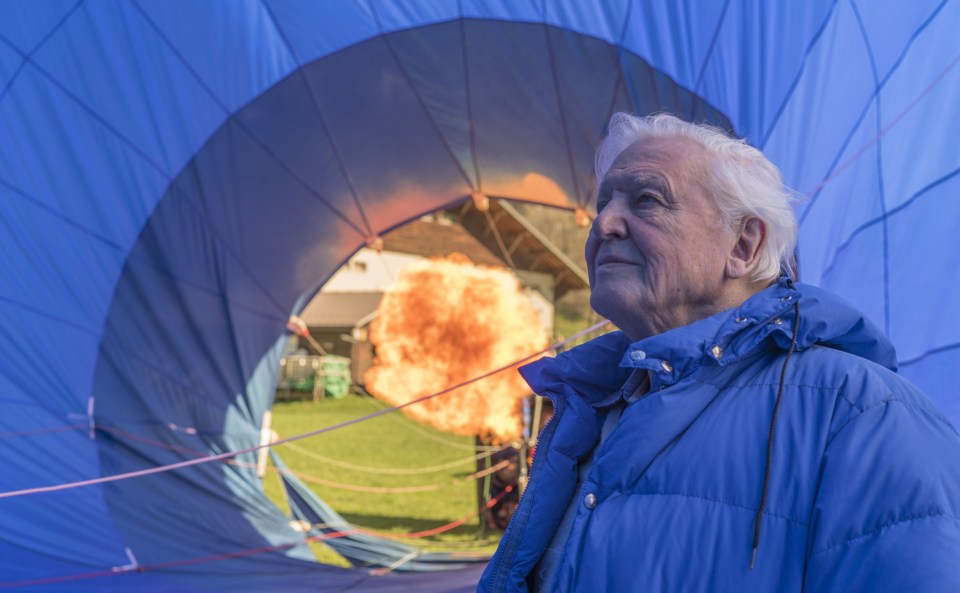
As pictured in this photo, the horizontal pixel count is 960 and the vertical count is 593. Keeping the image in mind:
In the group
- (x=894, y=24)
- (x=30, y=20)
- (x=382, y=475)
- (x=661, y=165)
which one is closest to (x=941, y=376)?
(x=894, y=24)

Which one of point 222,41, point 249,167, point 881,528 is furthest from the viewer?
point 249,167

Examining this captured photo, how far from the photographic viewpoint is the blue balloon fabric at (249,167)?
10.2 ft

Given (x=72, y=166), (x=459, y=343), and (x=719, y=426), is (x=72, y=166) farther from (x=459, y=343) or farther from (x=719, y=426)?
(x=459, y=343)

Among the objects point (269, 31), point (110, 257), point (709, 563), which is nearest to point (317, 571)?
point (110, 257)

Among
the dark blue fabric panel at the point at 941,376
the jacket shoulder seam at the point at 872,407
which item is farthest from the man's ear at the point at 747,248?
the dark blue fabric panel at the point at 941,376

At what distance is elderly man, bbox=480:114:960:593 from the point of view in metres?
0.95

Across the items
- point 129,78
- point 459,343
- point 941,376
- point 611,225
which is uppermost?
point 129,78

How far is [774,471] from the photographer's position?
1.02m

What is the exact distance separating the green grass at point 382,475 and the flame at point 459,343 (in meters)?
0.40

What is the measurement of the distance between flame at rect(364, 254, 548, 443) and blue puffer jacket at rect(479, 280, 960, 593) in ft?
23.9

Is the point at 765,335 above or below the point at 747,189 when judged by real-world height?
below

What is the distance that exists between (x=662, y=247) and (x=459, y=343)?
803 centimetres

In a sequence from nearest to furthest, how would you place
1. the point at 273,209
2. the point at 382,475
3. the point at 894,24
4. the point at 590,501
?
the point at 590,501 → the point at 894,24 → the point at 273,209 → the point at 382,475

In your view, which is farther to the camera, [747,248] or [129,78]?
[129,78]
